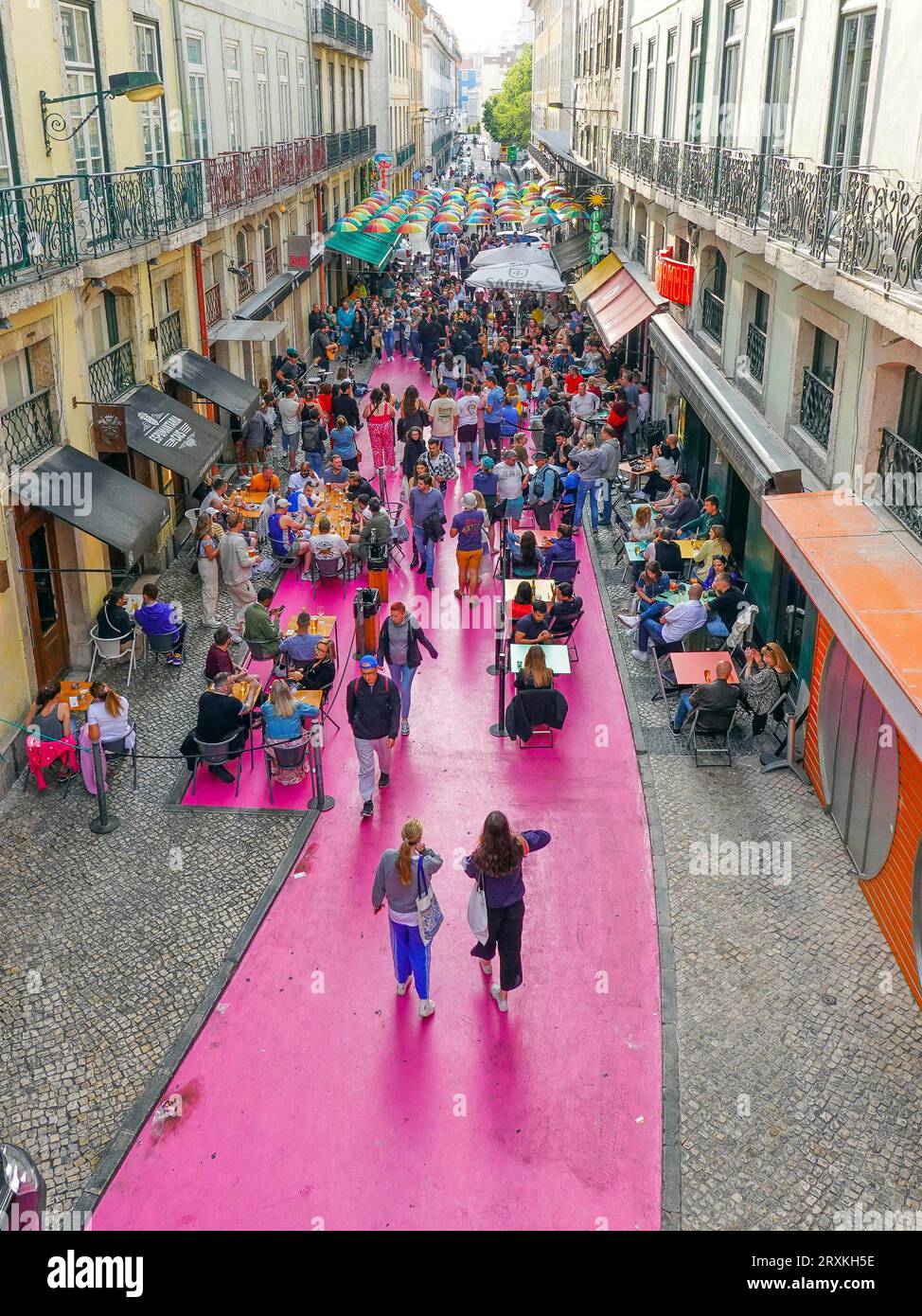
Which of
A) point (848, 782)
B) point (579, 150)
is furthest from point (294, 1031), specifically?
point (579, 150)

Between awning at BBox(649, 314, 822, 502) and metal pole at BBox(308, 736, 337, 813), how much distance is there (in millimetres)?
5230

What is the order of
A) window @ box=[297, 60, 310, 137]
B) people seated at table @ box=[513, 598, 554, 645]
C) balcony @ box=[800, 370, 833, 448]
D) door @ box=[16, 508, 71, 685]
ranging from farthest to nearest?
window @ box=[297, 60, 310, 137]
people seated at table @ box=[513, 598, 554, 645]
door @ box=[16, 508, 71, 685]
balcony @ box=[800, 370, 833, 448]

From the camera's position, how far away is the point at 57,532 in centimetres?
1338

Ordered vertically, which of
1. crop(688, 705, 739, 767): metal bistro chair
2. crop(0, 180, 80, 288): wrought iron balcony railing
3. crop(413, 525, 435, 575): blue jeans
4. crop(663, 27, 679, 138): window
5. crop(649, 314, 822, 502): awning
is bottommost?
crop(688, 705, 739, 767): metal bistro chair

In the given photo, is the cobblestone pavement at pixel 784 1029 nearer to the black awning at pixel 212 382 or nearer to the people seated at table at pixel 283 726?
the people seated at table at pixel 283 726

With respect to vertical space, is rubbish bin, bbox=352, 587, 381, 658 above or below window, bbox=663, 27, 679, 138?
below

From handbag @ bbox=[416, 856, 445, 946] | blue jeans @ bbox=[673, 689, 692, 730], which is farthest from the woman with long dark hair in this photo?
blue jeans @ bbox=[673, 689, 692, 730]

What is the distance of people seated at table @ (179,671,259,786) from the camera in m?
11.0

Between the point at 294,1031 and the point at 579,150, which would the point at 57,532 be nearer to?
the point at 294,1031

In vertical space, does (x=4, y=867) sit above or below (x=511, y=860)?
below

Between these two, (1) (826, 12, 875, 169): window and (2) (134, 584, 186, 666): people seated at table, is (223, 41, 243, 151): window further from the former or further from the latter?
(1) (826, 12, 875, 169): window

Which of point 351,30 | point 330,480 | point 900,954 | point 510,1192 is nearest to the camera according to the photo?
point 510,1192

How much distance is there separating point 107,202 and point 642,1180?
12.4 meters

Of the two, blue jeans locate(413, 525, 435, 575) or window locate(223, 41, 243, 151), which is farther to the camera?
window locate(223, 41, 243, 151)
